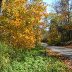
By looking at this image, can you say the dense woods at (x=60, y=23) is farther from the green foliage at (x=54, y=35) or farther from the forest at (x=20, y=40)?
the forest at (x=20, y=40)

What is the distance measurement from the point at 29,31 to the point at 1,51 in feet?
23.7

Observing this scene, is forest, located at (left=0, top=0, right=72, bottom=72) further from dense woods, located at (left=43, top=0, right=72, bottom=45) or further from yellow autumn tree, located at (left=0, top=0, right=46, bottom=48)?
A: dense woods, located at (left=43, top=0, right=72, bottom=45)

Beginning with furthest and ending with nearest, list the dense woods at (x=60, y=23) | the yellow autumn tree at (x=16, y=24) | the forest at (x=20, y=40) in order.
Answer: the dense woods at (x=60, y=23) → the yellow autumn tree at (x=16, y=24) → the forest at (x=20, y=40)

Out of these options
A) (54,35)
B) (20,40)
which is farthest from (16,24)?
(54,35)

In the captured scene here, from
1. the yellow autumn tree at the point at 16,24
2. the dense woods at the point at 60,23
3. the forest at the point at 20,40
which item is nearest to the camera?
the forest at the point at 20,40

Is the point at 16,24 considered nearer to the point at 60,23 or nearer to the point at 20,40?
the point at 20,40

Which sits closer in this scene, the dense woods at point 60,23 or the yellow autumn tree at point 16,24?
the yellow autumn tree at point 16,24

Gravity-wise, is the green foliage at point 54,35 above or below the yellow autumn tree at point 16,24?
below

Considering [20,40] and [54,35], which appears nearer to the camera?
[20,40]

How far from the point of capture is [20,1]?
2061 cm

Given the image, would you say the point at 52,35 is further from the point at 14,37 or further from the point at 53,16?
the point at 14,37

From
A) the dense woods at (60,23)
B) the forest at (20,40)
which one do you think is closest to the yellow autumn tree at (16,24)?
the forest at (20,40)

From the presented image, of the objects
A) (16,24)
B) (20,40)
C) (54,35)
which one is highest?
(16,24)

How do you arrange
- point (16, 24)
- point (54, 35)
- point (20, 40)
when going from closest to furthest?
point (16, 24) → point (20, 40) → point (54, 35)
